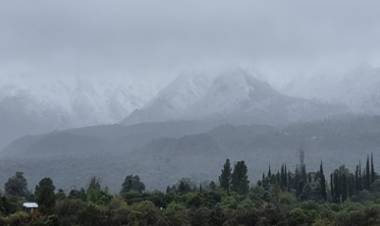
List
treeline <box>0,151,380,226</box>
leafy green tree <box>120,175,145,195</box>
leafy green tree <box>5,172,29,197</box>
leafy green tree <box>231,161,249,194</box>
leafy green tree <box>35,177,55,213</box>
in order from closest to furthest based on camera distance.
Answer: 1. treeline <box>0,151,380,226</box>
2. leafy green tree <box>35,177,55,213</box>
3. leafy green tree <box>231,161,249,194</box>
4. leafy green tree <box>5,172,29,197</box>
5. leafy green tree <box>120,175,145,195</box>

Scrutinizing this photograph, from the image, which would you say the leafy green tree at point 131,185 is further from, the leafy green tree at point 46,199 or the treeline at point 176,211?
the leafy green tree at point 46,199

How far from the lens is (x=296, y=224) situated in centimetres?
9269

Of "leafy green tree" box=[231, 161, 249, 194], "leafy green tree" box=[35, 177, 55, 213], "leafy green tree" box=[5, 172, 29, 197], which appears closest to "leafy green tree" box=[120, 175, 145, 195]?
"leafy green tree" box=[231, 161, 249, 194]

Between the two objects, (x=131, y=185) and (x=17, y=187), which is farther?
(x=131, y=185)

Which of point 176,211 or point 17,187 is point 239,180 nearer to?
point 17,187

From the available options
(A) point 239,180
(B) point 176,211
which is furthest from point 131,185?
(B) point 176,211

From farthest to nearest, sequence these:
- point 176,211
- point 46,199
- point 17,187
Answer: point 17,187, point 176,211, point 46,199

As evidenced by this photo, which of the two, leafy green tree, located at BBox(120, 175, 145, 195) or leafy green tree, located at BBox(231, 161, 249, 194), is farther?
leafy green tree, located at BBox(120, 175, 145, 195)

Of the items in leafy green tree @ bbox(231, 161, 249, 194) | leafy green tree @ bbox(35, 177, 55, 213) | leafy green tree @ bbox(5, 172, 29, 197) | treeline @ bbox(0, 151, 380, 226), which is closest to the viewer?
treeline @ bbox(0, 151, 380, 226)

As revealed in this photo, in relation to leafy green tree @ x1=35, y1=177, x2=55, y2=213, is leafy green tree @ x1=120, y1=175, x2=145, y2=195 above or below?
above

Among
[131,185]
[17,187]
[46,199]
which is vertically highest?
[131,185]

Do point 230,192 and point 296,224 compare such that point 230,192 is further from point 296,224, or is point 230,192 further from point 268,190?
point 296,224

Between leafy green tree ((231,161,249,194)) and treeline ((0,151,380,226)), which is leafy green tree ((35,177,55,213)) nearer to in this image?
treeline ((0,151,380,226))

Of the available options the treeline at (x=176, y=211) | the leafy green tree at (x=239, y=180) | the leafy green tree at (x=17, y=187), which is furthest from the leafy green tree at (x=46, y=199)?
the leafy green tree at (x=239, y=180)
